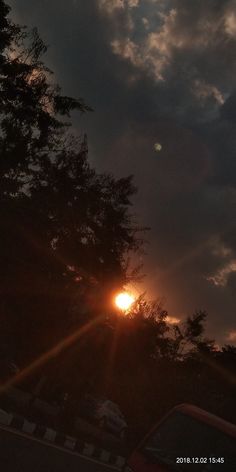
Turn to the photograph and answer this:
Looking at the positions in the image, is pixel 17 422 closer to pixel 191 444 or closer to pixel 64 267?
pixel 191 444

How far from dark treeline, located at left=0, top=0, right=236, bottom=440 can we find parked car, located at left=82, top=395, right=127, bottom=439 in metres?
1.26

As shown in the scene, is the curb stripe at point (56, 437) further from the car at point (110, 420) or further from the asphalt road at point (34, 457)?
the car at point (110, 420)

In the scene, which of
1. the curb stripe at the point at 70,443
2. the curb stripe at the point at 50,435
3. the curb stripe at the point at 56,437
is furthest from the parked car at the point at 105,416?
the curb stripe at the point at 50,435

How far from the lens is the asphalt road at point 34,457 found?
9.36 meters

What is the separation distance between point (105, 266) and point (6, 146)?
30.8 ft

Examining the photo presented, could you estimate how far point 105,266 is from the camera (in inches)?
1220

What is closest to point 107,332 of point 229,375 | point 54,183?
point 54,183

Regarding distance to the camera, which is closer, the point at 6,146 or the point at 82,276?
the point at 6,146

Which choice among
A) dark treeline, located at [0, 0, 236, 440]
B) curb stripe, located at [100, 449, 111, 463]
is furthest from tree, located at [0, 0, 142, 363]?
curb stripe, located at [100, 449, 111, 463]

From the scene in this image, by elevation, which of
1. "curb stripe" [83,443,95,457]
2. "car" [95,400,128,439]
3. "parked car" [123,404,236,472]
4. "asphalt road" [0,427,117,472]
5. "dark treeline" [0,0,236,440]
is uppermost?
"dark treeline" [0,0,236,440]

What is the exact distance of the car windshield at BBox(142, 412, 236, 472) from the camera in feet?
23.9

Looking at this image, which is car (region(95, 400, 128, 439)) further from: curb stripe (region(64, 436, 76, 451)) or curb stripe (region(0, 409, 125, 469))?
curb stripe (region(64, 436, 76, 451))

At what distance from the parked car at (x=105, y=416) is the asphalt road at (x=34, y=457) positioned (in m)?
13.1

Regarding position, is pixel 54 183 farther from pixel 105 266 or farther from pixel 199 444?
pixel 199 444
